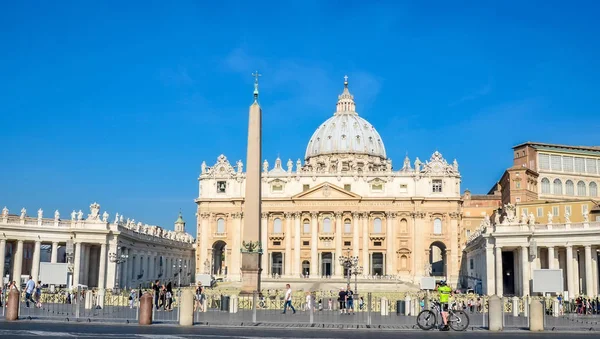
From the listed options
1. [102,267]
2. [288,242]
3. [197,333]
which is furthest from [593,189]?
[197,333]

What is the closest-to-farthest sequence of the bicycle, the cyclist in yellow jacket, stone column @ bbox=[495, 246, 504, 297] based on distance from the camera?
the cyclist in yellow jacket
the bicycle
stone column @ bbox=[495, 246, 504, 297]

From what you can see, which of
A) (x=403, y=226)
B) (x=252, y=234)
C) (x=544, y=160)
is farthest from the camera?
(x=403, y=226)

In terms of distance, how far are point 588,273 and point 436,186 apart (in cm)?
3681

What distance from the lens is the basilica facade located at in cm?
8675

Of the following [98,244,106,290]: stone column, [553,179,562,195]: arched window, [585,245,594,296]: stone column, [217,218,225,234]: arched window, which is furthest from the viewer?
[217,218,225,234]: arched window

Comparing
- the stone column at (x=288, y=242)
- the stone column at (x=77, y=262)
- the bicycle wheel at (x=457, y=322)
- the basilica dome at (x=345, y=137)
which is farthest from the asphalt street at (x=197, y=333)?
the basilica dome at (x=345, y=137)

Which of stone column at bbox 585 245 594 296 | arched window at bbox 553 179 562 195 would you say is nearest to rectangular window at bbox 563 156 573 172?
arched window at bbox 553 179 562 195

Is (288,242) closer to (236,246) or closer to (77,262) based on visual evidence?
(236,246)

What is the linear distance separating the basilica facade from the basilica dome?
26.6m

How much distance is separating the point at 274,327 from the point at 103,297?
1414 cm

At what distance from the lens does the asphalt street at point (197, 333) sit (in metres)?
19.6

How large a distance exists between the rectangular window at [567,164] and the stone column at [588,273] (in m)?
34.9

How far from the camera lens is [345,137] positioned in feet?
388

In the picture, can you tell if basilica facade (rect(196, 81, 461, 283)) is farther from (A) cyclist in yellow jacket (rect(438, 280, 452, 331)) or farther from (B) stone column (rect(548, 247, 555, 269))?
(A) cyclist in yellow jacket (rect(438, 280, 452, 331))
